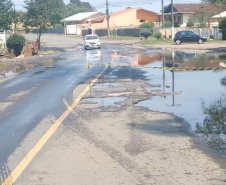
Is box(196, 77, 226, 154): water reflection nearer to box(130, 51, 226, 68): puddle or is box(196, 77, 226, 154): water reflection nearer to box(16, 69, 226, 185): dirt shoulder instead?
box(16, 69, 226, 185): dirt shoulder

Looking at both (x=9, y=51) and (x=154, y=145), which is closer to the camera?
(x=154, y=145)

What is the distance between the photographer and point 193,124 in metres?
11.3

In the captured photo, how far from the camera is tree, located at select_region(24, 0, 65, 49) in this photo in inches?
2324

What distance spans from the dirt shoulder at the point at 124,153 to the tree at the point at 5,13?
36513mm

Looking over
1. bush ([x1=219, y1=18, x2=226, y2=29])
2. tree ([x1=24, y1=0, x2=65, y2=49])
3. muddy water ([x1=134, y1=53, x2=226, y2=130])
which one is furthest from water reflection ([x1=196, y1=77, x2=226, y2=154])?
tree ([x1=24, y1=0, x2=65, y2=49])

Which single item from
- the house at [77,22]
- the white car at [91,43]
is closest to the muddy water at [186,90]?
the white car at [91,43]

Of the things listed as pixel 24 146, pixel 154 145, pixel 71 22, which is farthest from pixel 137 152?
pixel 71 22

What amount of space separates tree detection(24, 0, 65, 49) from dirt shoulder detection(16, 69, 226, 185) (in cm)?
4716

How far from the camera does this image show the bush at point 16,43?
46281mm

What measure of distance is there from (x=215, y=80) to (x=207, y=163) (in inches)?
494

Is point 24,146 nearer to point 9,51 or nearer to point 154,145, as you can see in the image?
point 154,145

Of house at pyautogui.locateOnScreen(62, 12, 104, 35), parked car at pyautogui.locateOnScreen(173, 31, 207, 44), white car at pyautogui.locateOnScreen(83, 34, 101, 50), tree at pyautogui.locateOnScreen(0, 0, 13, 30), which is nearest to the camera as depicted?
tree at pyautogui.locateOnScreen(0, 0, 13, 30)

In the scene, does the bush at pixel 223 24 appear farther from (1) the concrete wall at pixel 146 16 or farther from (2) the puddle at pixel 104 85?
(1) the concrete wall at pixel 146 16

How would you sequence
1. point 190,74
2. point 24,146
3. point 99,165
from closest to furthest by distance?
point 99,165 < point 24,146 < point 190,74
